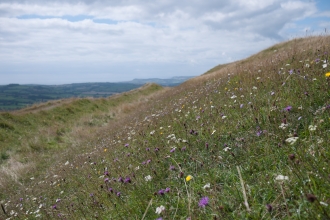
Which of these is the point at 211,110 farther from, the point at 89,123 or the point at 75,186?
the point at 89,123

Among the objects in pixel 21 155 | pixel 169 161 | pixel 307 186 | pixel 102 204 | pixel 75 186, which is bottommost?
pixel 21 155

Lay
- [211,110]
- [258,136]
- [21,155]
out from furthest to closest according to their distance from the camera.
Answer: [21,155] → [211,110] → [258,136]

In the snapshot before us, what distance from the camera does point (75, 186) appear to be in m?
6.11

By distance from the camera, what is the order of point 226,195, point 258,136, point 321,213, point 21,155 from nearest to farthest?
point 321,213 < point 226,195 < point 258,136 < point 21,155

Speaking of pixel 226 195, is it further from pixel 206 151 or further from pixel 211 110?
pixel 211 110

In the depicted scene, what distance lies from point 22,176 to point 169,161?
8.65m

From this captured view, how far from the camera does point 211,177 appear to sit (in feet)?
9.96

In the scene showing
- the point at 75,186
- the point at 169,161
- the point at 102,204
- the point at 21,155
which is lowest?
the point at 21,155

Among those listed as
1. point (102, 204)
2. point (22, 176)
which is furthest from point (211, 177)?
point (22, 176)

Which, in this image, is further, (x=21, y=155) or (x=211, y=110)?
(x=21, y=155)

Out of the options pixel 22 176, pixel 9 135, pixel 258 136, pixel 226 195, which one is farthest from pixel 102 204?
pixel 9 135

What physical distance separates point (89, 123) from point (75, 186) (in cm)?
1688

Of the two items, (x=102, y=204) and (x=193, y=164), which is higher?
(x=193, y=164)

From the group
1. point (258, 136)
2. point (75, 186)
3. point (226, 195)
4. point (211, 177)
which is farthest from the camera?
point (75, 186)
